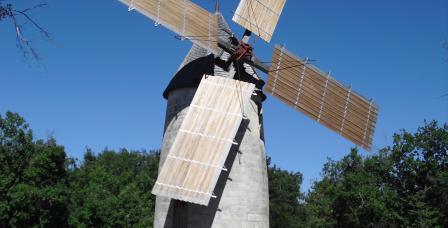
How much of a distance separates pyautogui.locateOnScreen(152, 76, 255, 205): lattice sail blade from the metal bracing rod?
101 cm

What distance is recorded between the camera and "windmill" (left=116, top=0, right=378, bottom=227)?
11711mm

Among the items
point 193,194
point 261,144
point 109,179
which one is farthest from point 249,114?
point 109,179

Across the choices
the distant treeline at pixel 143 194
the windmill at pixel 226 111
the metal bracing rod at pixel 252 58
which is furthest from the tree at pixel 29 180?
the metal bracing rod at pixel 252 58

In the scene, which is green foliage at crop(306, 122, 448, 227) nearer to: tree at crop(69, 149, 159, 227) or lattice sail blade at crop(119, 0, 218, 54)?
tree at crop(69, 149, 159, 227)

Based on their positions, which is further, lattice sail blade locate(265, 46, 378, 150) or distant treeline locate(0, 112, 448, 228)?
distant treeline locate(0, 112, 448, 228)

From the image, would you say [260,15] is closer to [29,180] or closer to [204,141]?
[204,141]

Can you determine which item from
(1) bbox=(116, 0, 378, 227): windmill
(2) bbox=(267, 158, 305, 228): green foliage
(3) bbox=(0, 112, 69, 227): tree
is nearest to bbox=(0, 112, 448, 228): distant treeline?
(3) bbox=(0, 112, 69, 227): tree

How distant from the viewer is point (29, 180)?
26984mm

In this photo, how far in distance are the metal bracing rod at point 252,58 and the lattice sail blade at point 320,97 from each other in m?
0.26

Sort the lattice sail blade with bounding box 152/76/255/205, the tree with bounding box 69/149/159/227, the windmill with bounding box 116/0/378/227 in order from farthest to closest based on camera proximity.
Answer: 1. the tree with bounding box 69/149/159/227
2. the windmill with bounding box 116/0/378/227
3. the lattice sail blade with bounding box 152/76/255/205

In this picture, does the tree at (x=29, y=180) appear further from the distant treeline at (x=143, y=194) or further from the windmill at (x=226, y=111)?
the windmill at (x=226, y=111)

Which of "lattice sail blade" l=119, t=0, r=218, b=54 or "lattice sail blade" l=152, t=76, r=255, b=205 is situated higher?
"lattice sail blade" l=119, t=0, r=218, b=54

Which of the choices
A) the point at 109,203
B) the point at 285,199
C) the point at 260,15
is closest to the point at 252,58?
the point at 260,15

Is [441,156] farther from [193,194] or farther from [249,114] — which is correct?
[193,194]
